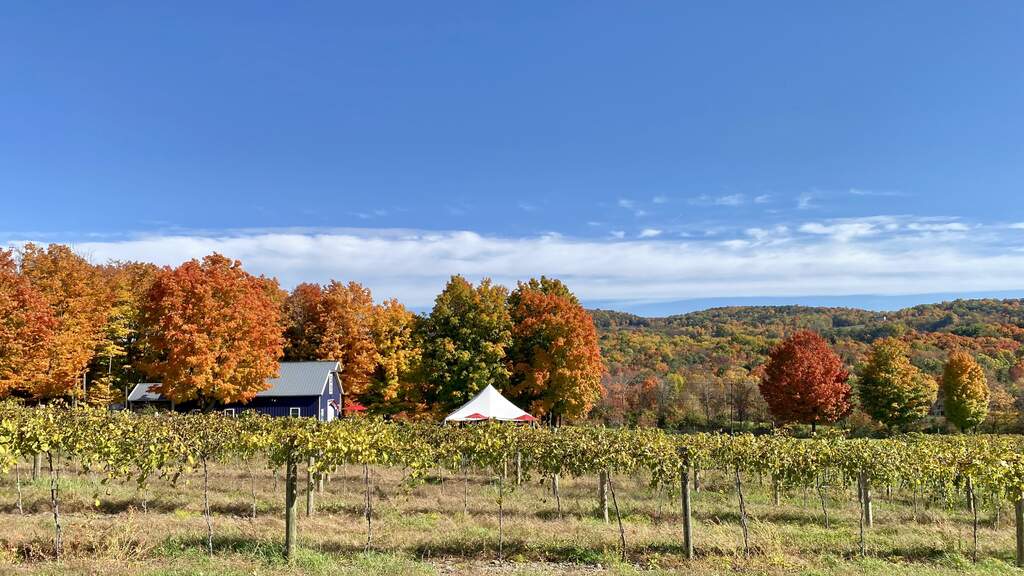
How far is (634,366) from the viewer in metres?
71.4

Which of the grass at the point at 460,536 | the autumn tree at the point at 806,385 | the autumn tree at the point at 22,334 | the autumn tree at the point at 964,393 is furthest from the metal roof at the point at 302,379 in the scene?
the autumn tree at the point at 964,393

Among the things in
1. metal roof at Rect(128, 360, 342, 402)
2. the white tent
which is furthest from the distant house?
the white tent

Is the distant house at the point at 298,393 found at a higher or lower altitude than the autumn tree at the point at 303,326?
lower

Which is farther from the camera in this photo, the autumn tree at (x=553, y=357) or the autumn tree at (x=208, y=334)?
the autumn tree at (x=553, y=357)

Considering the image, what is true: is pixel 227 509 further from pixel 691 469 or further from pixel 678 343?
pixel 678 343

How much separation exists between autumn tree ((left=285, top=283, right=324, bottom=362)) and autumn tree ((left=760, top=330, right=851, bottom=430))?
29423 millimetres

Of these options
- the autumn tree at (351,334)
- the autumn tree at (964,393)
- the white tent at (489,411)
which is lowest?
the autumn tree at (964,393)

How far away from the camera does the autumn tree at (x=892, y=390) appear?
121ft

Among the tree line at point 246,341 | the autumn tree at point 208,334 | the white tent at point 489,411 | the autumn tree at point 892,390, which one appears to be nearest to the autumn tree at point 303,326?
the tree line at point 246,341

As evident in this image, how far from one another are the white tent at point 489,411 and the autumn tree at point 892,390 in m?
26.8

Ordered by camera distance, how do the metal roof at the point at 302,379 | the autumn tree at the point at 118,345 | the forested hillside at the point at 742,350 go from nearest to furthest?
the autumn tree at the point at 118,345, the metal roof at the point at 302,379, the forested hillside at the point at 742,350

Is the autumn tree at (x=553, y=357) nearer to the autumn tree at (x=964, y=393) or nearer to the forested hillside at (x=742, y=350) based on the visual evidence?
the forested hillside at (x=742, y=350)

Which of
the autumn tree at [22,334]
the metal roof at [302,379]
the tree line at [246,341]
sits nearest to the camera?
the autumn tree at [22,334]

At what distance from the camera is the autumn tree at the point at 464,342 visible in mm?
31000
